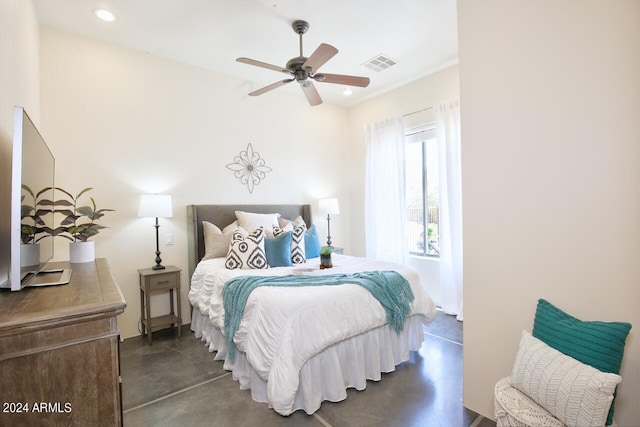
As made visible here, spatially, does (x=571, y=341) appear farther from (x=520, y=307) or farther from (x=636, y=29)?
(x=636, y=29)

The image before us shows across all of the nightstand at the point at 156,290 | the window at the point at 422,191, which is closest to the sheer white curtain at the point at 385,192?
the window at the point at 422,191

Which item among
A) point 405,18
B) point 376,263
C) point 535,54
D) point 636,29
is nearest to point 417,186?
point 376,263

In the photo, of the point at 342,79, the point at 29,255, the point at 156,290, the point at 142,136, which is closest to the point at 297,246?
the point at 156,290

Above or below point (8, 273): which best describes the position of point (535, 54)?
above

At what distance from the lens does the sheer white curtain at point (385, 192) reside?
4527mm

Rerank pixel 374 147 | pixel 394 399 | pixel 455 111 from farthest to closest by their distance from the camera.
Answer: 1. pixel 374 147
2. pixel 455 111
3. pixel 394 399

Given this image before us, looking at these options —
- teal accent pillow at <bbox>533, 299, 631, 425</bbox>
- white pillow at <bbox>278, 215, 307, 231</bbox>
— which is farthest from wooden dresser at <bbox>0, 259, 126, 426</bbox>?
white pillow at <bbox>278, 215, 307, 231</bbox>

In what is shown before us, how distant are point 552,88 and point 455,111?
234cm

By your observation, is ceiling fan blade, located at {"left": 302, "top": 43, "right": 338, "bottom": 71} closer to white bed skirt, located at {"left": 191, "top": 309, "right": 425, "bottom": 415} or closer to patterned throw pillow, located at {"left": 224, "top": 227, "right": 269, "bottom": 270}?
patterned throw pillow, located at {"left": 224, "top": 227, "right": 269, "bottom": 270}

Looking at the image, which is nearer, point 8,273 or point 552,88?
point 8,273

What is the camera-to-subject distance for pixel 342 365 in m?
2.29

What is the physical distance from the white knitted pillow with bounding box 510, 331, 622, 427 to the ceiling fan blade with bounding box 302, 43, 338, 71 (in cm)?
222

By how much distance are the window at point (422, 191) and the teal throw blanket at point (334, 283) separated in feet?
6.07

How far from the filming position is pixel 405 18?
9.80 feet
